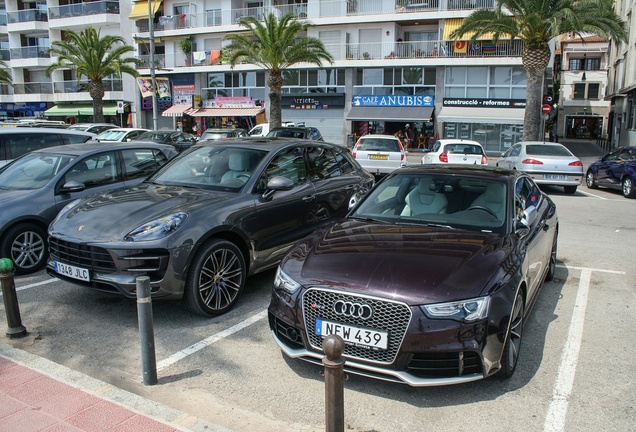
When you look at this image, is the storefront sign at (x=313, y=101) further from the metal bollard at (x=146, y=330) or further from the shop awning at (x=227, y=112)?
the metal bollard at (x=146, y=330)

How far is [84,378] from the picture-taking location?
392 centimetres

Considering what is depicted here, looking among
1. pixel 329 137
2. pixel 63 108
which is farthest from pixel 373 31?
pixel 63 108

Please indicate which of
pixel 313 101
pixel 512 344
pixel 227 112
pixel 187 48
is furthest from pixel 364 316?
pixel 187 48

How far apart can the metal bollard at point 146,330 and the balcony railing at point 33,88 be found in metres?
50.8

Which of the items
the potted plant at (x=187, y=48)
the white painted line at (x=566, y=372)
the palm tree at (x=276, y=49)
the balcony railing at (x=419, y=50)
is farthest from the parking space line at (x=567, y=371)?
the potted plant at (x=187, y=48)

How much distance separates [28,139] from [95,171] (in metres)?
3.03

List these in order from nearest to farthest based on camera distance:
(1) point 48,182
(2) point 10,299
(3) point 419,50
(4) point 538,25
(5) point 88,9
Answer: (2) point 10,299, (1) point 48,182, (4) point 538,25, (3) point 419,50, (5) point 88,9

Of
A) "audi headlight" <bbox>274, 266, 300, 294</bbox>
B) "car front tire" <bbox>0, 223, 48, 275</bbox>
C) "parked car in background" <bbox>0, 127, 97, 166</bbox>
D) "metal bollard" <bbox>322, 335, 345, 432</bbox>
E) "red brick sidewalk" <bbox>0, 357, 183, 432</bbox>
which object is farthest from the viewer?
"parked car in background" <bbox>0, 127, 97, 166</bbox>

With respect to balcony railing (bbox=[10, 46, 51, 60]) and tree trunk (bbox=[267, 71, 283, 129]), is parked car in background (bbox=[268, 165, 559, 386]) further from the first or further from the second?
balcony railing (bbox=[10, 46, 51, 60])

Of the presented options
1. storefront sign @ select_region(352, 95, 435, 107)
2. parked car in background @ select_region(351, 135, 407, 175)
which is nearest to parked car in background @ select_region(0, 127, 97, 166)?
parked car in background @ select_region(351, 135, 407, 175)

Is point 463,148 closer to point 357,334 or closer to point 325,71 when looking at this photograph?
point 357,334

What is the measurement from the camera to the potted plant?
138 feet

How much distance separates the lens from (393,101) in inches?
1414

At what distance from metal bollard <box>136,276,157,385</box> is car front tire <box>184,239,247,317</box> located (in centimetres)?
109
